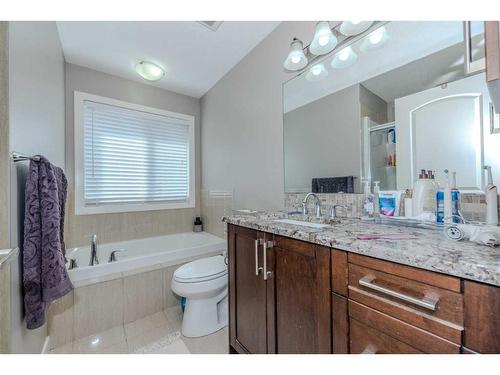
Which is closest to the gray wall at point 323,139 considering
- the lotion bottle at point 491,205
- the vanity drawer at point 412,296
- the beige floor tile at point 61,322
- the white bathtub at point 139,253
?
the lotion bottle at point 491,205

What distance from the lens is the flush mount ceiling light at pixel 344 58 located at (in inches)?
53.6

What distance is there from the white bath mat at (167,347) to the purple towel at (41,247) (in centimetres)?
66

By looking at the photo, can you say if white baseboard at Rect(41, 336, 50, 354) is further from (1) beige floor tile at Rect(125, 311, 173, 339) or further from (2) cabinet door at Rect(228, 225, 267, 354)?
(2) cabinet door at Rect(228, 225, 267, 354)

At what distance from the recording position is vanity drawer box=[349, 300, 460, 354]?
0.56m

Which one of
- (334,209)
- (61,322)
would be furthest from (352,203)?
(61,322)

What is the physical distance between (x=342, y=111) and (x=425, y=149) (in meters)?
0.53

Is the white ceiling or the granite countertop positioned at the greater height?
the white ceiling

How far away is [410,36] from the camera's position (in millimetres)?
1139

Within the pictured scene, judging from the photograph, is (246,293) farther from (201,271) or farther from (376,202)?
(376,202)

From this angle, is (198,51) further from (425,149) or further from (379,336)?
(379,336)

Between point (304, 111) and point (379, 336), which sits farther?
point (304, 111)

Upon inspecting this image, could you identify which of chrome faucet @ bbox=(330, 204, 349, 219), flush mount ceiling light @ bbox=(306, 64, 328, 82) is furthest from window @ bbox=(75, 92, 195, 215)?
chrome faucet @ bbox=(330, 204, 349, 219)

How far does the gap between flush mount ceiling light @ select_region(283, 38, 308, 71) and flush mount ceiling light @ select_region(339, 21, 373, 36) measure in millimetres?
289

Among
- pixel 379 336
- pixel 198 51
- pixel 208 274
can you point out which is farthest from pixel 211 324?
pixel 198 51
